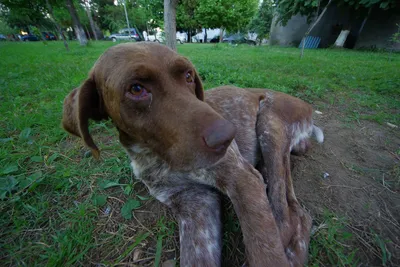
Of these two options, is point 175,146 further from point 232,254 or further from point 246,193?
point 232,254

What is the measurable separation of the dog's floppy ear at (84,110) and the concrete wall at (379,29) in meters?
22.2

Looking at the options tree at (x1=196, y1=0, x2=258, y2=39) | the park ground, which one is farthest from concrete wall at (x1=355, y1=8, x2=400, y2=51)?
tree at (x1=196, y1=0, x2=258, y2=39)

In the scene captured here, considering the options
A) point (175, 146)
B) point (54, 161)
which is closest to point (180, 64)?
point (175, 146)

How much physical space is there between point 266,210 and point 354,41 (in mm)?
25367

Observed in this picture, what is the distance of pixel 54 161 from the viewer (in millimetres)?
2635

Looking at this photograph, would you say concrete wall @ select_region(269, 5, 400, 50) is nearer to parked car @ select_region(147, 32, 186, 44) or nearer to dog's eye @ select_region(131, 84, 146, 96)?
parked car @ select_region(147, 32, 186, 44)

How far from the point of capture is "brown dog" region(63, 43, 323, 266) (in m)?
1.35

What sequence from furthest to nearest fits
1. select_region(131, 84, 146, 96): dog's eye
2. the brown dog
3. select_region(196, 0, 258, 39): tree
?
select_region(196, 0, 258, 39): tree → select_region(131, 84, 146, 96): dog's eye → the brown dog

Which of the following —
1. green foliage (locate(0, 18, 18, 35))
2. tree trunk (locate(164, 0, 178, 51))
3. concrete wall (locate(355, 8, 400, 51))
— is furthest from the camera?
green foliage (locate(0, 18, 18, 35))

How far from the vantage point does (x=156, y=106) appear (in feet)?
4.83

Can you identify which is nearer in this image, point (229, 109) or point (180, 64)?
point (180, 64)

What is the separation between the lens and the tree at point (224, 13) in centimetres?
3122

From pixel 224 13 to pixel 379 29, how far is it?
21.2m

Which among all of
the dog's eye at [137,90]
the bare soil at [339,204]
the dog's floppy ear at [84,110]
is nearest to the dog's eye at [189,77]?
the dog's eye at [137,90]
